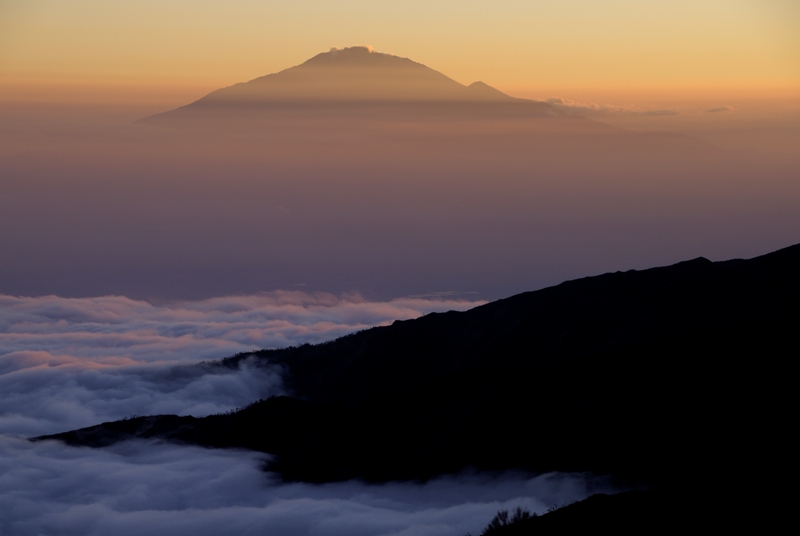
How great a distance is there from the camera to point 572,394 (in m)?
76.4

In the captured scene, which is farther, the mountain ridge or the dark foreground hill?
the mountain ridge

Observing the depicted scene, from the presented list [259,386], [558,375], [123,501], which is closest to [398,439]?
[558,375]

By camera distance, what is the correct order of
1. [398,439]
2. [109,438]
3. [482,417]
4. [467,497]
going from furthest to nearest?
[109,438], [398,439], [482,417], [467,497]

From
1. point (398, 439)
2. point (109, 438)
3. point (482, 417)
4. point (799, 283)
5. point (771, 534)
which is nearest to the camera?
point (771, 534)

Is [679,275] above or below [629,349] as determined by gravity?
above

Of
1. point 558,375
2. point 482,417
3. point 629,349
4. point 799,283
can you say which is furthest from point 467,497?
point 799,283

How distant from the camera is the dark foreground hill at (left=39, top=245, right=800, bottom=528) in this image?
64.4 metres

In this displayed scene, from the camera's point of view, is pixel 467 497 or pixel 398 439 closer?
pixel 467 497

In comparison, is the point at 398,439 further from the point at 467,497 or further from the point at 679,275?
the point at 679,275

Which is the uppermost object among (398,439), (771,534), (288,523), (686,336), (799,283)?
(799,283)

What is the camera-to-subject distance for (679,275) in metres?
111

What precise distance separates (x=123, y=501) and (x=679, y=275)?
6876 cm

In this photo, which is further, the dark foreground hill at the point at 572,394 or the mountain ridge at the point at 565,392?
the mountain ridge at the point at 565,392

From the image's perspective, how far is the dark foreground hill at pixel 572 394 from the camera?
211ft
